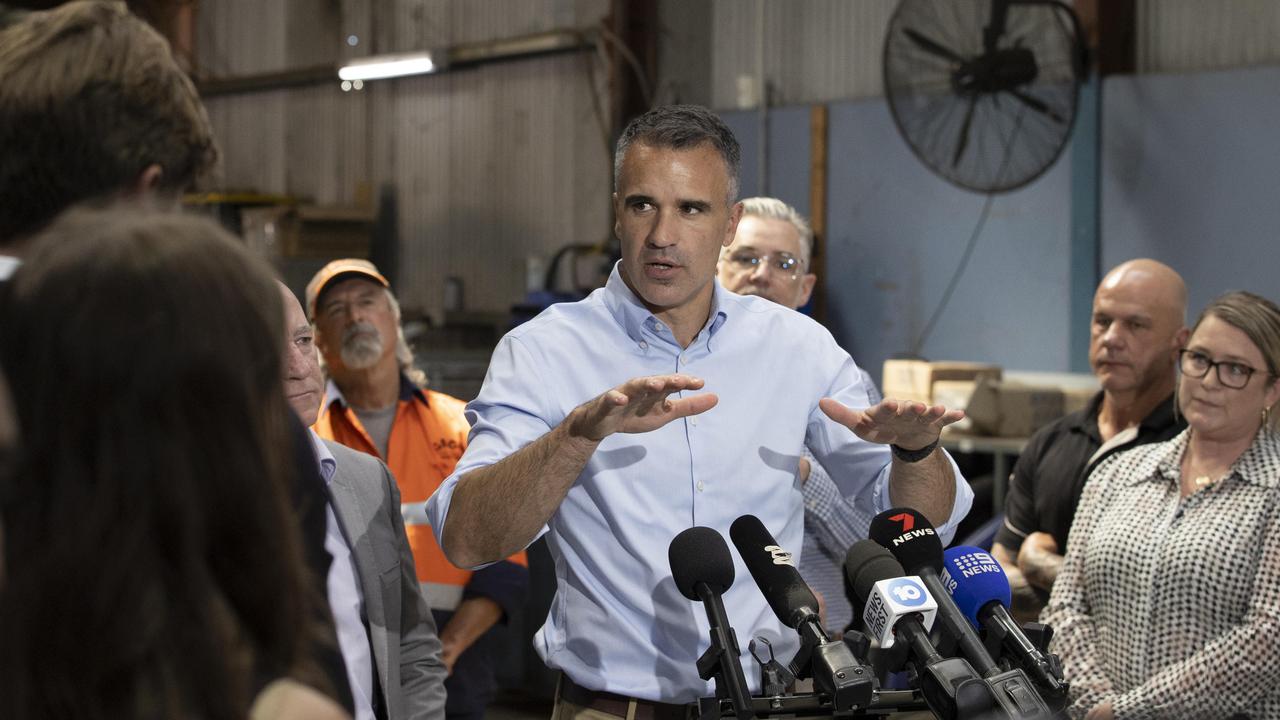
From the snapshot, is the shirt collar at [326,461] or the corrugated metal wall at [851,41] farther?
the corrugated metal wall at [851,41]

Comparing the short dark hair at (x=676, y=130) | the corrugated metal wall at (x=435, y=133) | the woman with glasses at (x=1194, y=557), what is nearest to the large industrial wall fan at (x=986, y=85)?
the woman with glasses at (x=1194, y=557)

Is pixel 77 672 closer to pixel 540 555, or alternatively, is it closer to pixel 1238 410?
pixel 1238 410

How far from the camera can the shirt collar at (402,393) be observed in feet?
9.98

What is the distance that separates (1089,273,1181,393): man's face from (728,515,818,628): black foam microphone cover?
2059 millimetres

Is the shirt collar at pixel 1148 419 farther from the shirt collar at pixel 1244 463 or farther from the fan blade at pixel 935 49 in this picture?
the fan blade at pixel 935 49

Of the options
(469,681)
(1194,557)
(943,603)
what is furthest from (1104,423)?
(943,603)

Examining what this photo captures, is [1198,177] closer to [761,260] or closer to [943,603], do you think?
[761,260]

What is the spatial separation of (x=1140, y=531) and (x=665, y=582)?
142 cm

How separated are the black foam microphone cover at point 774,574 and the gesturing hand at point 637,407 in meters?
0.16

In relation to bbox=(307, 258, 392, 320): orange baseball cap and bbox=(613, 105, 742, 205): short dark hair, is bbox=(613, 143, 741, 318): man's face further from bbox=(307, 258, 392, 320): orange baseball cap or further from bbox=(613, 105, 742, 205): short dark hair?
bbox=(307, 258, 392, 320): orange baseball cap

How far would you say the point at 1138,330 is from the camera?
3387 millimetres

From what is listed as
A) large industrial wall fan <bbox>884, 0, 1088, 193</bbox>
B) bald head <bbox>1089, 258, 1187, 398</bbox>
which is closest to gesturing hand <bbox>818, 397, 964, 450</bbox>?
bald head <bbox>1089, 258, 1187, 398</bbox>

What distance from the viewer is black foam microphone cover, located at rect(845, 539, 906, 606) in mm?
1321

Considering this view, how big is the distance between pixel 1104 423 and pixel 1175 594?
2.93 feet
